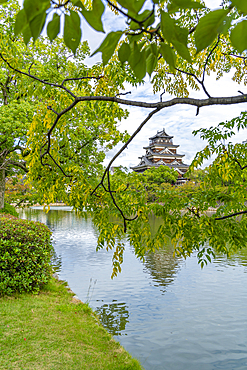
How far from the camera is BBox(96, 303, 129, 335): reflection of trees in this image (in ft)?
19.0

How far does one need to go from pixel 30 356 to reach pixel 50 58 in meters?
12.1

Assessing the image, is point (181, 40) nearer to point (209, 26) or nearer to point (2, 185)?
point (209, 26)

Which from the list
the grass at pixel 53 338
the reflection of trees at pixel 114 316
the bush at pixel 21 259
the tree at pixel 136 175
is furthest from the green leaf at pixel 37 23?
the reflection of trees at pixel 114 316

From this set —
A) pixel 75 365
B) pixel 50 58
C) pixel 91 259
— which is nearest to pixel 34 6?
pixel 75 365

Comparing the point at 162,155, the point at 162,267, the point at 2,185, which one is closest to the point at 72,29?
the point at 162,267

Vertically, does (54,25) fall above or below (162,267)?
above

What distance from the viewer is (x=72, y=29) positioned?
92 centimetres

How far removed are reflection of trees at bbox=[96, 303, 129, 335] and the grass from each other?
625mm

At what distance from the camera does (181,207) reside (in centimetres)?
304

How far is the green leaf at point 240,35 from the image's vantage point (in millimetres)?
729

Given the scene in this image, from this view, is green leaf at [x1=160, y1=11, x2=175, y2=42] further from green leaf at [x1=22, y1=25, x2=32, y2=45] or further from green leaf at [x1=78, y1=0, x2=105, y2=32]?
green leaf at [x1=22, y1=25, x2=32, y2=45]

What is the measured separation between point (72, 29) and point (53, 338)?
439 cm

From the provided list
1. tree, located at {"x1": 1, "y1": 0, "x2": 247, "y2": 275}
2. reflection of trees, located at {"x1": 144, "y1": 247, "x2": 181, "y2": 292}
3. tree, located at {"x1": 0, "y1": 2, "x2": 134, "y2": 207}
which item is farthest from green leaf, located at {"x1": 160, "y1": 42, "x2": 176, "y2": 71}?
reflection of trees, located at {"x1": 144, "y1": 247, "x2": 181, "y2": 292}

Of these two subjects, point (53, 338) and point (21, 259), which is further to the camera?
point (21, 259)
